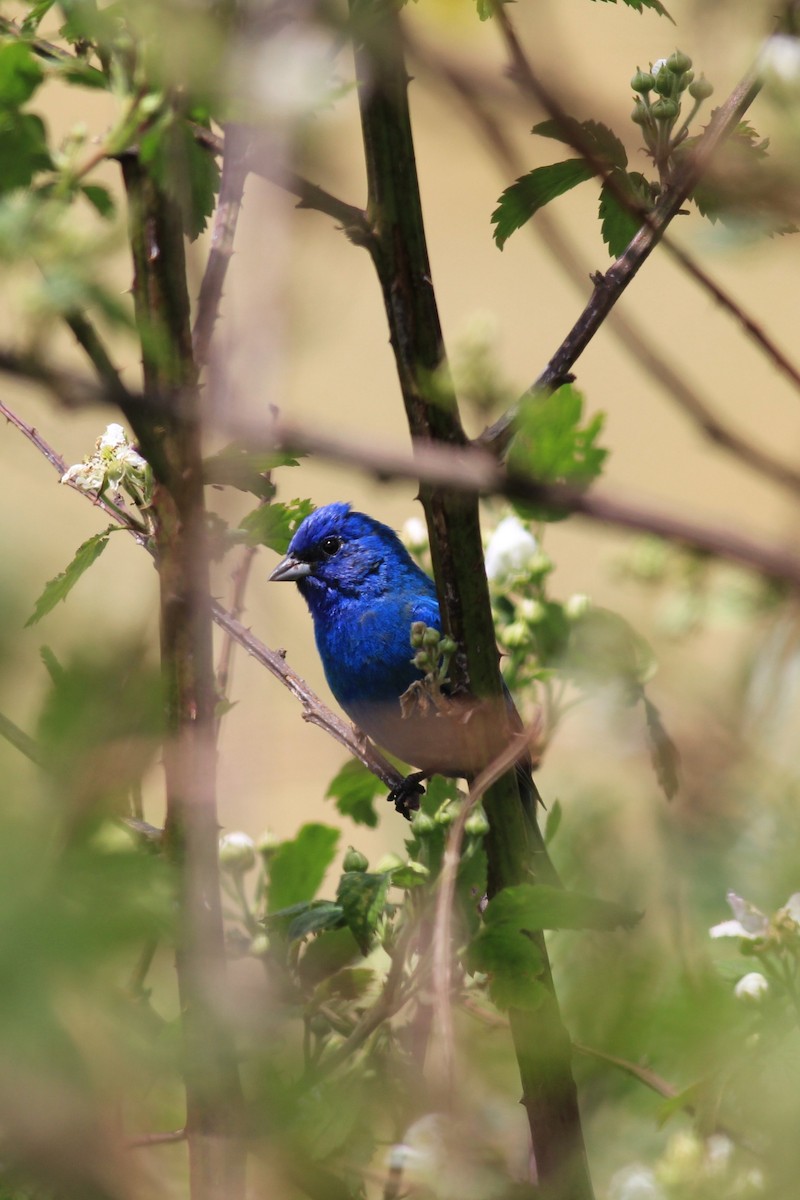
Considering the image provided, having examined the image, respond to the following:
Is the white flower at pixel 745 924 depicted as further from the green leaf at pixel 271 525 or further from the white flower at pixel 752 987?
the green leaf at pixel 271 525

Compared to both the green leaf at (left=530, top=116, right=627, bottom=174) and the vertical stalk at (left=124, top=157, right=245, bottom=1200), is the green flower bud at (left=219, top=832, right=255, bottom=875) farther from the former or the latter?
the green leaf at (left=530, top=116, right=627, bottom=174)

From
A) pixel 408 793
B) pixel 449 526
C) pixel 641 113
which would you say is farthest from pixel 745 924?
pixel 408 793

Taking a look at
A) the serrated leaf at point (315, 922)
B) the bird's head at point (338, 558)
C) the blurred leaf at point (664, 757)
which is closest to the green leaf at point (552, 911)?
the blurred leaf at point (664, 757)

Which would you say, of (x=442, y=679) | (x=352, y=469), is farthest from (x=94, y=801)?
(x=442, y=679)

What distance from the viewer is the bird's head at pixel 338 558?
407 cm

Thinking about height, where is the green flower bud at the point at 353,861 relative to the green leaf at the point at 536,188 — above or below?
below

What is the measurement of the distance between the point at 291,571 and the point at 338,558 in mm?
154

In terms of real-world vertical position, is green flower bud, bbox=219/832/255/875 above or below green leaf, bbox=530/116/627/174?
below

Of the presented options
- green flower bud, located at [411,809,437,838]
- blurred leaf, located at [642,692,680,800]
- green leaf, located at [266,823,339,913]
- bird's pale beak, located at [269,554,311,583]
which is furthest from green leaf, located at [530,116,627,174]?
bird's pale beak, located at [269,554,311,583]

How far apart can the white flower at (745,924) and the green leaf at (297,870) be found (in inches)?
26.7

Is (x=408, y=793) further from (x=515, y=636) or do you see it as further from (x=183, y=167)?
(x=183, y=167)

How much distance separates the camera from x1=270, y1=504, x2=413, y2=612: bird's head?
4066mm

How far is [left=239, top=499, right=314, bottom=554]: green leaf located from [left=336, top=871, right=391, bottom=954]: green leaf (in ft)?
1.51

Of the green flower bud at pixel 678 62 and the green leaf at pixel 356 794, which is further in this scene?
the green leaf at pixel 356 794
